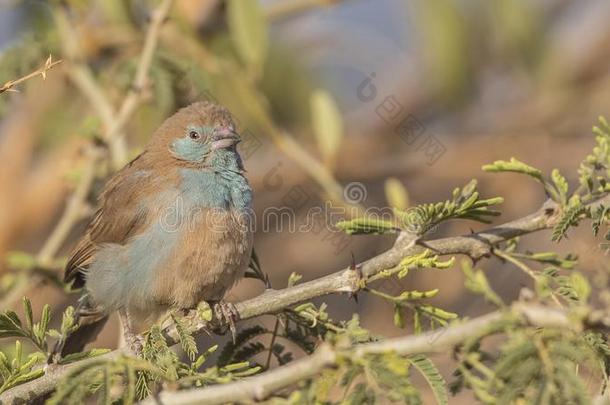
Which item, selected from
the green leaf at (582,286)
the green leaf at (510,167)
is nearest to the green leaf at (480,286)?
the green leaf at (582,286)

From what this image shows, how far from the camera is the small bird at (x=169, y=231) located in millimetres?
4395

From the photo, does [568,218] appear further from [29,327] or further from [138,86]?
[138,86]

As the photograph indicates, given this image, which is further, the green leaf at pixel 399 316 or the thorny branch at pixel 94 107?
the thorny branch at pixel 94 107

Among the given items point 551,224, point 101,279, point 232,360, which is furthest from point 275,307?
point 101,279

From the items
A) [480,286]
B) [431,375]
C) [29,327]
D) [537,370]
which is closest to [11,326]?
[29,327]

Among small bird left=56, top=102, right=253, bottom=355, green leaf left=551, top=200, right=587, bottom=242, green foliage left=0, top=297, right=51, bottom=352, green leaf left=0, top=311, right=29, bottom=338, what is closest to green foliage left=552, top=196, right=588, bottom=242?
green leaf left=551, top=200, right=587, bottom=242

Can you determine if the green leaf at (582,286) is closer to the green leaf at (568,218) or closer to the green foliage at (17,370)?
the green leaf at (568,218)

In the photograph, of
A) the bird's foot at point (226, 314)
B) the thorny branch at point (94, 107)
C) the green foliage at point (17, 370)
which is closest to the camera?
the green foliage at point (17, 370)

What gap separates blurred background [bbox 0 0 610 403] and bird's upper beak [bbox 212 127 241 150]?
28 cm

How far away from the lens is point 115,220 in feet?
15.7

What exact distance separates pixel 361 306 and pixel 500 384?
4.62m

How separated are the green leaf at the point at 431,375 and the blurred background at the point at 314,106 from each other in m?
1.87

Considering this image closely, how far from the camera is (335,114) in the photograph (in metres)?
5.11

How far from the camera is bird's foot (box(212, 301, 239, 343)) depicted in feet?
11.9
